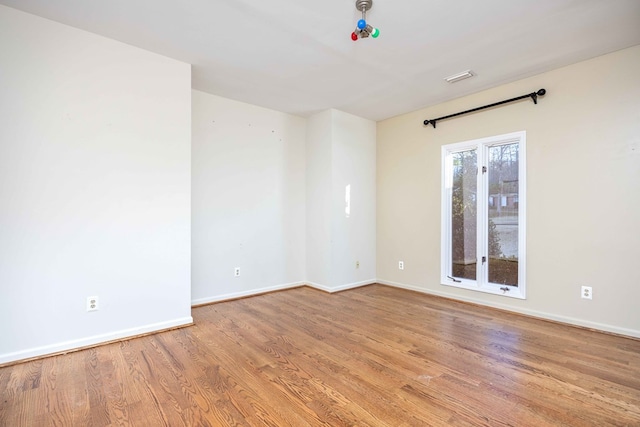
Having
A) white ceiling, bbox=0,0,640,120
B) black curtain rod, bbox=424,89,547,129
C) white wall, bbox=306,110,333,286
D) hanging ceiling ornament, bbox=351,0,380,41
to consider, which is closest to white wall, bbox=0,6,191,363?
white ceiling, bbox=0,0,640,120

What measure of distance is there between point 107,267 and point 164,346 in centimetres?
85

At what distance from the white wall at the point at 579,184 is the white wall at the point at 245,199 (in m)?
2.35

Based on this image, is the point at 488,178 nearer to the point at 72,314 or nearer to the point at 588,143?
the point at 588,143

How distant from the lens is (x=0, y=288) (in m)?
2.24

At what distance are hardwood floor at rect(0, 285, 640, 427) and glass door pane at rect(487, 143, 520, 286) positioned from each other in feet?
2.05

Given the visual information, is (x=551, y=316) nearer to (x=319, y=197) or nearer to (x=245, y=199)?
(x=319, y=197)

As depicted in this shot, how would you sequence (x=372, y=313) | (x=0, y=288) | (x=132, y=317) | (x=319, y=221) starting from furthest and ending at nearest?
1. (x=319, y=221)
2. (x=372, y=313)
3. (x=132, y=317)
4. (x=0, y=288)

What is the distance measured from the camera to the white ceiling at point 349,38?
221 centimetres

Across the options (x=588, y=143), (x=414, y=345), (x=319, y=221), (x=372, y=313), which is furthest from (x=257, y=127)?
(x=588, y=143)

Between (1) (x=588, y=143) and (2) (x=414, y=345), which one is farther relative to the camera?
(1) (x=588, y=143)

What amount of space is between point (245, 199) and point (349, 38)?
239cm

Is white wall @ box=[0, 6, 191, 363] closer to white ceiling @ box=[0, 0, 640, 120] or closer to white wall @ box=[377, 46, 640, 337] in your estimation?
white ceiling @ box=[0, 0, 640, 120]

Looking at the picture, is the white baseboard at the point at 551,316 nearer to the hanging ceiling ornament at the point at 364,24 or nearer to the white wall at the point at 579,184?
the white wall at the point at 579,184

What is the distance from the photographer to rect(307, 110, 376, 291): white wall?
439 centimetres
